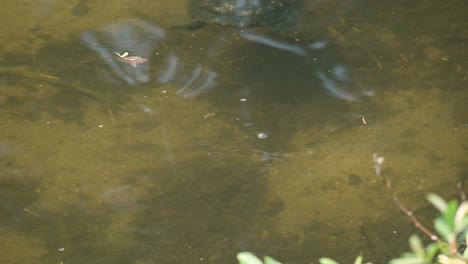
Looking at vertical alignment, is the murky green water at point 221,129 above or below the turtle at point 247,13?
below

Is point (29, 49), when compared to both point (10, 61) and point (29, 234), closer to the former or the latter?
point (10, 61)

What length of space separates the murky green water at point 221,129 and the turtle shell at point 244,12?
61 mm

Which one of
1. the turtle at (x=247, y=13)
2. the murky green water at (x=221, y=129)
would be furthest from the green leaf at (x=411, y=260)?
the turtle at (x=247, y=13)

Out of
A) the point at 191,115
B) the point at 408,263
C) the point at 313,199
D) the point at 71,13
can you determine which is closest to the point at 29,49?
the point at 71,13

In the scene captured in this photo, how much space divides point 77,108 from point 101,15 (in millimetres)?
898

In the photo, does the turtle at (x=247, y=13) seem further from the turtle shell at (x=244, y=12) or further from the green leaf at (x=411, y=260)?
the green leaf at (x=411, y=260)

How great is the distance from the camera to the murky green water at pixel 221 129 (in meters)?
2.57

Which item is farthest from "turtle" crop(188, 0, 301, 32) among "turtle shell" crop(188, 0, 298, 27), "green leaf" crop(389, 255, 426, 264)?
"green leaf" crop(389, 255, 426, 264)

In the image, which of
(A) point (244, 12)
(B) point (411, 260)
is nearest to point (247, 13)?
(A) point (244, 12)

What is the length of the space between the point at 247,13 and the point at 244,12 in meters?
0.02

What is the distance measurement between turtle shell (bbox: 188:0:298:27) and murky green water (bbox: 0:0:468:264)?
0.20 feet

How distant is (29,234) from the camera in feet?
8.39

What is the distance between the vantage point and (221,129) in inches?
120

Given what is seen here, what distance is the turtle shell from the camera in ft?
12.3
